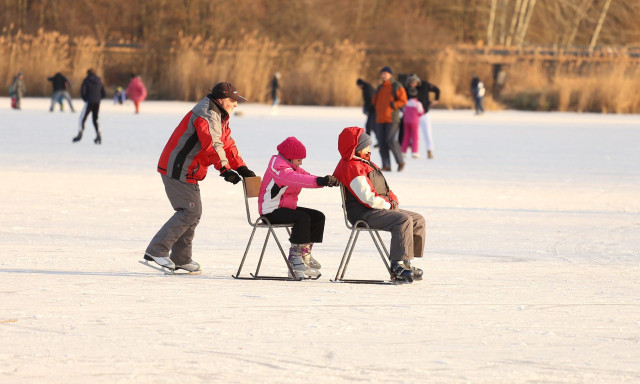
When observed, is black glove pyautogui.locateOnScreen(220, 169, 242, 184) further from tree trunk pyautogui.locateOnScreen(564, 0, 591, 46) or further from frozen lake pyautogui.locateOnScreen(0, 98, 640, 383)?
tree trunk pyautogui.locateOnScreen(564, 0, 591, 46)

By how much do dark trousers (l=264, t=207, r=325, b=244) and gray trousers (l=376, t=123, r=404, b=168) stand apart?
8.08 m

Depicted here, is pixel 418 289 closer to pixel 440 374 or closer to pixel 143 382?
pixel 440 374

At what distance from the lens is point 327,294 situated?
6383 mm

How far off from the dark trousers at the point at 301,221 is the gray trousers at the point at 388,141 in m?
8.08

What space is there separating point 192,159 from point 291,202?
2.11 ft

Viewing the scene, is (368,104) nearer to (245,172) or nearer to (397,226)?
(245,172)

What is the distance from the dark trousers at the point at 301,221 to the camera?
673 centimetres

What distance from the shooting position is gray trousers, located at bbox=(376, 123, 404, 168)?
14.9m

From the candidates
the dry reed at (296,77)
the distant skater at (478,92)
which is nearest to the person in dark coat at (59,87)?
the dry reed at (296,77)

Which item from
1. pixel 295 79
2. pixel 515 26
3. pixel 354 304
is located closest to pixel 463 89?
pixel 295 79

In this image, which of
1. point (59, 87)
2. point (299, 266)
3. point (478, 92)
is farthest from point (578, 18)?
point (299, 266)

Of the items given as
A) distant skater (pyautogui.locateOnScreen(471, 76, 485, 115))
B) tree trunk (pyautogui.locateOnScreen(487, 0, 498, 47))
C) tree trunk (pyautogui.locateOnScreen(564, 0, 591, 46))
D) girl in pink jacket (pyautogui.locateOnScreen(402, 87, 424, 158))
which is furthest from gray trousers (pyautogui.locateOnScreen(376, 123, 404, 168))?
tree trunk (pyautogui.locateOnScreen(564, 0, 591, 46))

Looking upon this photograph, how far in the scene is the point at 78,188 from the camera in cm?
1198

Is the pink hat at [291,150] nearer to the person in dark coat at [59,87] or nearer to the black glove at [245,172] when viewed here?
the black glove at [245,172]
